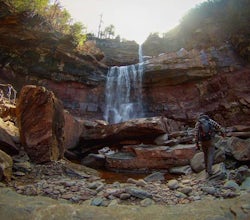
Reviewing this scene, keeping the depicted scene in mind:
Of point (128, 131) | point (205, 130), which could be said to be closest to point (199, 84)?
point (128, 131)

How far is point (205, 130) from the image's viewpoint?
6.80m

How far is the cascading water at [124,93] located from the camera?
20516mm

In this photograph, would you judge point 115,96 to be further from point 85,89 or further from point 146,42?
point 146,42

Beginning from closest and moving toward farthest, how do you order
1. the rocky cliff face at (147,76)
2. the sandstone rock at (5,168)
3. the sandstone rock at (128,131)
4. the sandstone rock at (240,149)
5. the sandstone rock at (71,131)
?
the sandstone rock at (5,168)
the sandstone rock at (240,149)
the sandstone rock at (71,131)
the sandstone rock at (128,131)
the rocky cliff face at (147,76)

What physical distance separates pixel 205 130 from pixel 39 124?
5.25m

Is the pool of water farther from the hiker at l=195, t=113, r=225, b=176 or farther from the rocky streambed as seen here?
the hiker at l=195, t=113, r=225, b=176

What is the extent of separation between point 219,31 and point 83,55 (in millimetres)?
12540

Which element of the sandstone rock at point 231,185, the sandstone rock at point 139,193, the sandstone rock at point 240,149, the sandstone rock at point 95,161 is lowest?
the sandstone rock at point 95,161

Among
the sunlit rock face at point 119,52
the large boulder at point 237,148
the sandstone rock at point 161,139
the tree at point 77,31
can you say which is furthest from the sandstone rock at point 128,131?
the sunlit rock face at point 119,52

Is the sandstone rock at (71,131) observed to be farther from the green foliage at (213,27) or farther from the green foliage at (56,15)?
the green foliage at (213,27)

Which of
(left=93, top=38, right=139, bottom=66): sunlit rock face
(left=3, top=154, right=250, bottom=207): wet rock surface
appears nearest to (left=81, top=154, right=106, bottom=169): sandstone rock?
(left=3, top=154, right=250, bottom=207): wet rock surface

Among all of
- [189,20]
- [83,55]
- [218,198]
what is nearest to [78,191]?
[218,198]

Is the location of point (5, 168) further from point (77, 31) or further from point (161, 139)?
point (77, 31)

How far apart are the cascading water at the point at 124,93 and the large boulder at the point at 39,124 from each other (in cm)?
1183
